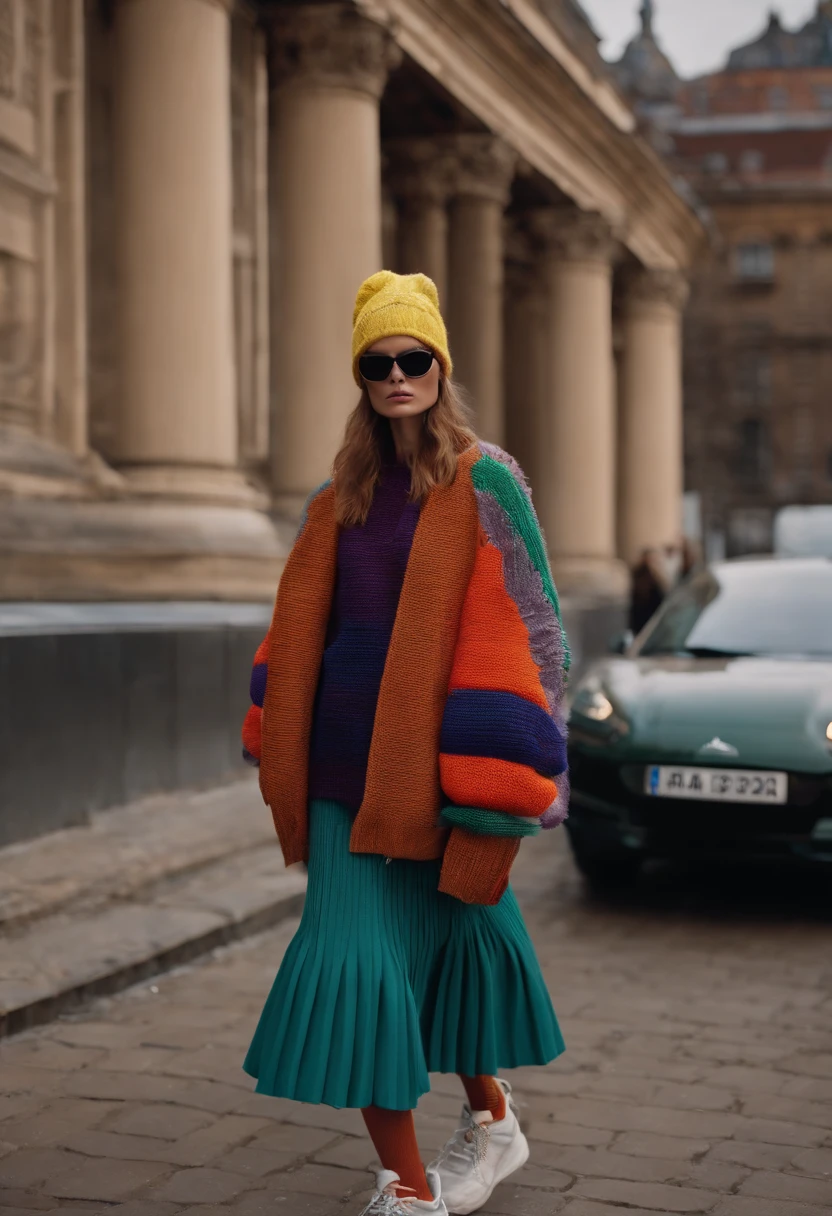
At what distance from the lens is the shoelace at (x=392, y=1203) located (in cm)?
316

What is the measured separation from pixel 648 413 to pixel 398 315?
24.4 m

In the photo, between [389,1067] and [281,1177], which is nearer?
[389,1067]

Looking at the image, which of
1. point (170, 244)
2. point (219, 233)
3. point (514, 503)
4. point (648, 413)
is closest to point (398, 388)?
point (514, 503)

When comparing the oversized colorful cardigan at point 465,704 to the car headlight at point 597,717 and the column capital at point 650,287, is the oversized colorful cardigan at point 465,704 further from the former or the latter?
the column capital at point 650,287

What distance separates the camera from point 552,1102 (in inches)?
175

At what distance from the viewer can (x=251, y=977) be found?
230 inches

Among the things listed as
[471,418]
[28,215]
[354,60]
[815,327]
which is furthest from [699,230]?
[815,327]

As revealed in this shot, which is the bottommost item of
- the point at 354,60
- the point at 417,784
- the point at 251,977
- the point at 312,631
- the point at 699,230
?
the point at 251,977

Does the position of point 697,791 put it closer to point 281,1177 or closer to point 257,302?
point 281,1177

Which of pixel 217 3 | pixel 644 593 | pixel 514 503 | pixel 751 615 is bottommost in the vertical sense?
pixel 751 615

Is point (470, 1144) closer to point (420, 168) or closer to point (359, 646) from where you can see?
point (359, 646)

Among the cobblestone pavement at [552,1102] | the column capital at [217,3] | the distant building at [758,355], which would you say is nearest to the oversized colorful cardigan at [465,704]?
the cobblestone pavement at [552,1102]

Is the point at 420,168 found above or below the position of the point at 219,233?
above

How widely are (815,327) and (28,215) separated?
5207cm
